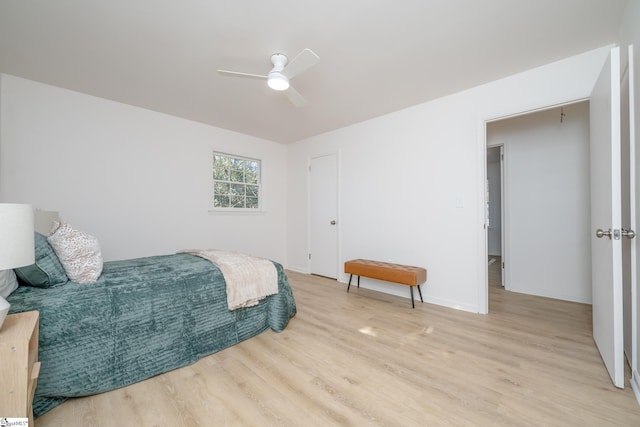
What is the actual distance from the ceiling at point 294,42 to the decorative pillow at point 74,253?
60.1 inches

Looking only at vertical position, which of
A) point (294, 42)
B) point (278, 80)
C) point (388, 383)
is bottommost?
point (388, 383)

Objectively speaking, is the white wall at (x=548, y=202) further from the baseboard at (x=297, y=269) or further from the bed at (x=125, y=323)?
the bed at (x=125, y=323)

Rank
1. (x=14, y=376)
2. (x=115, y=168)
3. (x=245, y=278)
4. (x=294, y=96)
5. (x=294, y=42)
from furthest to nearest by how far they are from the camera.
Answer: (x=115, y=168) < (x=294, y=96) < (x=245, y=278) < (x=294, y=42) < (x=14, y=376)

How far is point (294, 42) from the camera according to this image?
6.79 feet

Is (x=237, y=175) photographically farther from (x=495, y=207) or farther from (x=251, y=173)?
(x=495, y=207)

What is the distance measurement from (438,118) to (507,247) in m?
2.06

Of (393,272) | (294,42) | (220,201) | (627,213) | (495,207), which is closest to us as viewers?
(627,213)

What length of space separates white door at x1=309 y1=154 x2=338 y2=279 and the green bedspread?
2.21 metres

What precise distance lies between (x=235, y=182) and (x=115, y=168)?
1666 mm

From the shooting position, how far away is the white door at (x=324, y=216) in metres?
4.30

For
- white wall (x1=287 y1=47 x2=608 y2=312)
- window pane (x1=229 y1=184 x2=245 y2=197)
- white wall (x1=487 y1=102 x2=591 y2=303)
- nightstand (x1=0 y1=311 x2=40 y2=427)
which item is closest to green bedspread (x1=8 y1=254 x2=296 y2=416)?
nightstand (x1=0 y1=311 x2=40 y2=427)

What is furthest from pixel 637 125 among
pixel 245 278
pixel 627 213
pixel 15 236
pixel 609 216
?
pixel 15 236

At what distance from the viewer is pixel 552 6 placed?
175 centimetres

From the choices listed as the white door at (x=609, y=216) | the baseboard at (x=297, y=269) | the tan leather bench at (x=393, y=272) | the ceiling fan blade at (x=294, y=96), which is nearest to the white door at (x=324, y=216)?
the baseboard at (x=297, y=269)
